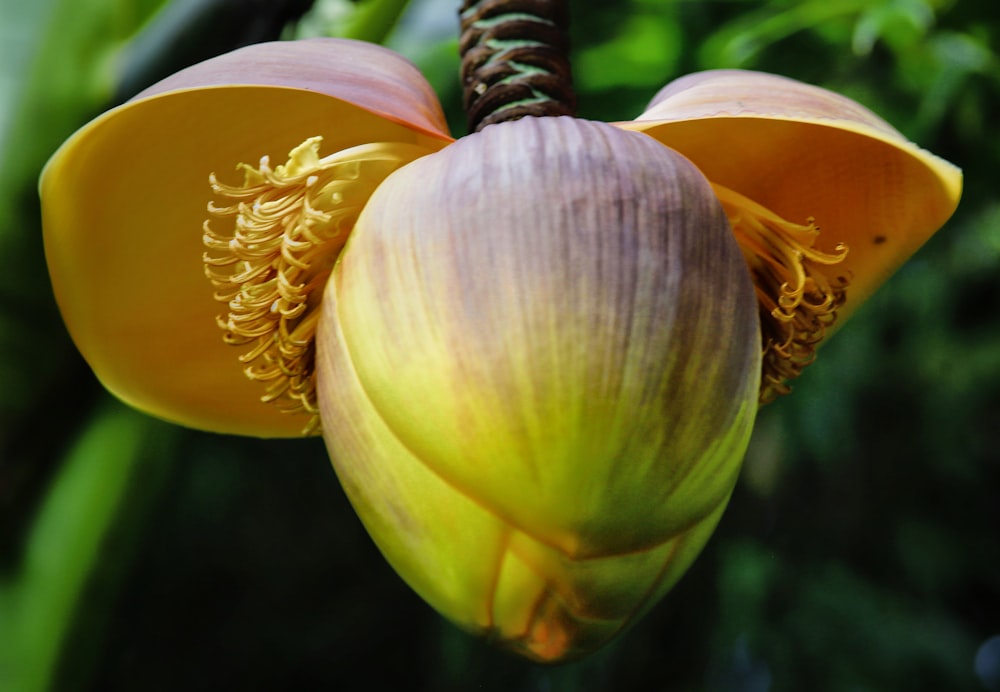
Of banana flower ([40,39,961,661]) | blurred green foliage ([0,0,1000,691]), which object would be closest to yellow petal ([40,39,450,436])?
banana flower ([40,39,961,661])

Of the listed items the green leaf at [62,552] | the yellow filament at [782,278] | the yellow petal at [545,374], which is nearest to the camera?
the yellow petal at [545,374]

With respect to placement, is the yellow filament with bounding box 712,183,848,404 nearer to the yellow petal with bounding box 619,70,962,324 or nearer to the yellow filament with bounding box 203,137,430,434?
the yellow petal with bounding box 619,70,962,324

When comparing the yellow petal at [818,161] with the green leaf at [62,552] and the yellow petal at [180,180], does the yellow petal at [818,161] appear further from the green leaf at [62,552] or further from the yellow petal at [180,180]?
the green leaf at [62,552]

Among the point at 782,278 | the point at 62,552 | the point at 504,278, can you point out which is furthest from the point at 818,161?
the point at 62,552

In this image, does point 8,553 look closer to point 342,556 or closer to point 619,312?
point 619,312

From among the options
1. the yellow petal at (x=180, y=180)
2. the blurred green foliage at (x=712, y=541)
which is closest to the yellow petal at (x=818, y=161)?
the yellow petal at (x=180, y=180)

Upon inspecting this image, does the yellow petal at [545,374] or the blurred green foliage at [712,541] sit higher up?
the yellow petal at [545,374]

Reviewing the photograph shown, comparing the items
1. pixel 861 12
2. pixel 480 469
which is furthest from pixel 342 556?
pixel 480 469

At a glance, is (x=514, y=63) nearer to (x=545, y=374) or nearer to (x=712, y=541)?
(x=545, y=374)
